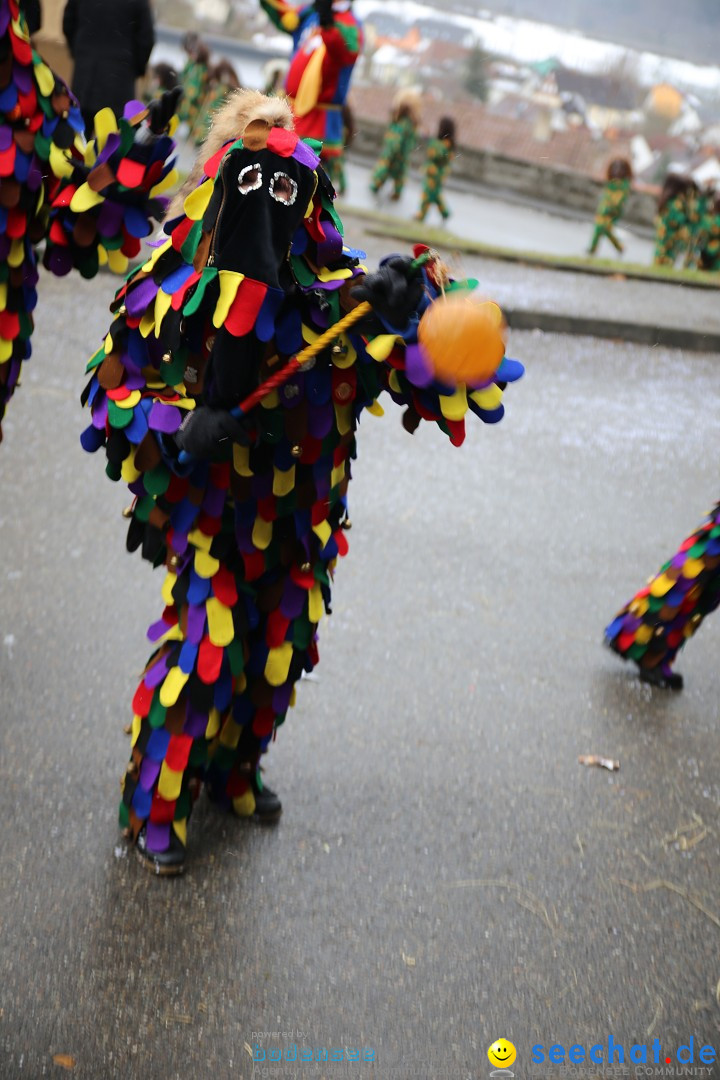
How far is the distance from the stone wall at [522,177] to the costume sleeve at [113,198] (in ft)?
69.4

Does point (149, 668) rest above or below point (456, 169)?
above

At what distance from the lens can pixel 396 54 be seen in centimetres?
6381

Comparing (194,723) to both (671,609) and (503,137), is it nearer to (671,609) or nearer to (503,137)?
(671,609)

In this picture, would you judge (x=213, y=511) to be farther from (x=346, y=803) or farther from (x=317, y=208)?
(x=346, y=803)

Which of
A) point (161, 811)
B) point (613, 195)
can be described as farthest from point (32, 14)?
point (613, 195)

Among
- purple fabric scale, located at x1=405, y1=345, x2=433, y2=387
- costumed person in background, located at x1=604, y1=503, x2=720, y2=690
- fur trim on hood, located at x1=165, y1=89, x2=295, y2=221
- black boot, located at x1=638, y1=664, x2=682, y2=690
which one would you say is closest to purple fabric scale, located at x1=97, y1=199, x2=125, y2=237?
fur trim on hood, located at x1=165, y1=89, x2=295, y2=221

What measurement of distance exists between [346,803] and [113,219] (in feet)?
5.26

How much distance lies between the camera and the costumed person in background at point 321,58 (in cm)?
805

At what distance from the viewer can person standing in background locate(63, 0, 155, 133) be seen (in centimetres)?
654

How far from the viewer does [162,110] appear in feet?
9.11

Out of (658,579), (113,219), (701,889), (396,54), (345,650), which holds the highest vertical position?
(113,219)

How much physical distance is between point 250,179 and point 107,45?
5.28 metres

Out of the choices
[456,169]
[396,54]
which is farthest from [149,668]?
[396,54]

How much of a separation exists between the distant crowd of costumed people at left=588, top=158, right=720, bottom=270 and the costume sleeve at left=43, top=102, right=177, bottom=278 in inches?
525
